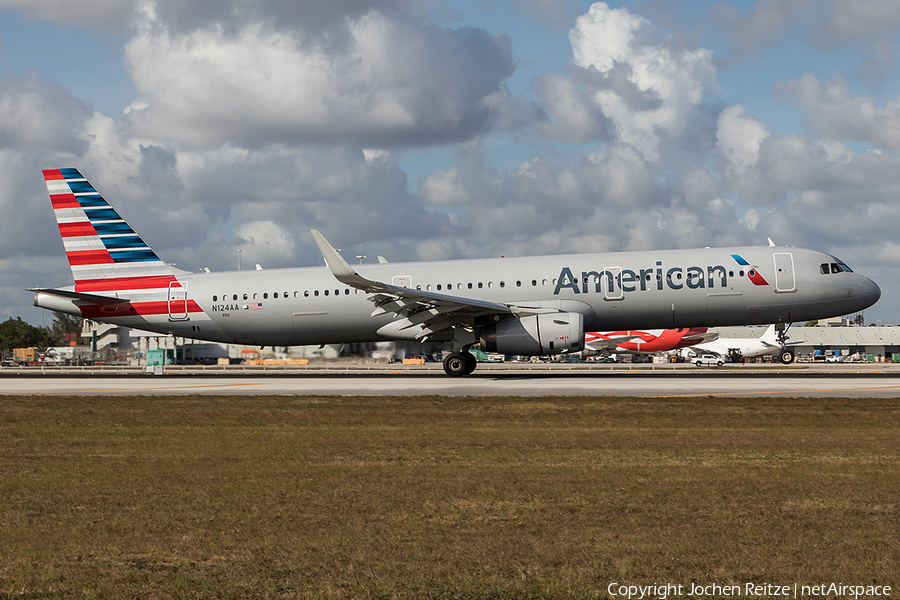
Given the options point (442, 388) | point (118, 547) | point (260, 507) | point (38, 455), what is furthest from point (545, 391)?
point (118, 547)

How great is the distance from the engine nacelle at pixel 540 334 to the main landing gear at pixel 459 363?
2472 mm

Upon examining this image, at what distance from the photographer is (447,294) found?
30.9 m

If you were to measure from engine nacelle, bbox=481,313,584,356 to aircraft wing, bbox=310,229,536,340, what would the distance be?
512mm

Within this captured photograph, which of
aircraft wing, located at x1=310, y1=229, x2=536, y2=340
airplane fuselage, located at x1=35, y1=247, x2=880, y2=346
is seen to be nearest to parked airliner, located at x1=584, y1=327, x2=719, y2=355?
airplane fuselage, located at x1=35, y1=247, x2=880, y2=346

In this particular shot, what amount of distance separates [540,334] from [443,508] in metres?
21.1

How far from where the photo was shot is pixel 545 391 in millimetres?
23875

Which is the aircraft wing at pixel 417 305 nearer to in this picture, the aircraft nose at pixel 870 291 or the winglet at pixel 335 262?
the winglet at pixel 335 262

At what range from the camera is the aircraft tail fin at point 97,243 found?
3381 centimetres

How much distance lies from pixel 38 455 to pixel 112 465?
194 centimetres

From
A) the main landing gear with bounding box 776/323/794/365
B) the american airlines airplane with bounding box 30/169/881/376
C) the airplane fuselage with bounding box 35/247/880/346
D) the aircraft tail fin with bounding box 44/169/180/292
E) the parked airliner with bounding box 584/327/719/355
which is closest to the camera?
the american airlines airplane with bounding box 30/169/881/376

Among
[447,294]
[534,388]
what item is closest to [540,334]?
[534,388]

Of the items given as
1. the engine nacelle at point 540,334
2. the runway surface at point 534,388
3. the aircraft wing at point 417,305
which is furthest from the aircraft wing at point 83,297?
the engine nacelle at point 540,334

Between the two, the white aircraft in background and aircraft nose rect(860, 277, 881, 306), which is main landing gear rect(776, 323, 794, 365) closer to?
aircraft nose rect(860, 277, 881, 306)

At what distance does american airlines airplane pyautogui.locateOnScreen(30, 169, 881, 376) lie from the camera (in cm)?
2892
